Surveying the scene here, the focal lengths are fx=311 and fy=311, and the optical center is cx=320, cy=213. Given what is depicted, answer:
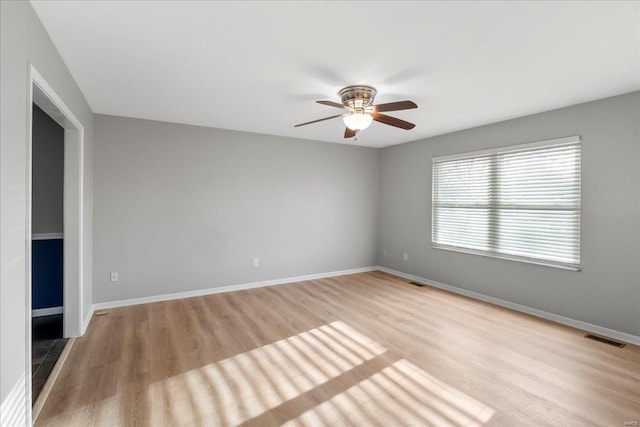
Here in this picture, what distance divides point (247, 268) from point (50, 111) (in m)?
3.12

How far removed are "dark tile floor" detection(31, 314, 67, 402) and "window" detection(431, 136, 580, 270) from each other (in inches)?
192

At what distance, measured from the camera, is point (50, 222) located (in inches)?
145

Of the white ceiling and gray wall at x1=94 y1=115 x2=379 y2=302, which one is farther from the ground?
the white ceiling

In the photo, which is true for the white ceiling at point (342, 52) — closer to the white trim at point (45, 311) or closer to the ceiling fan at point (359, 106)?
the ceiling fan at point (359, 106)

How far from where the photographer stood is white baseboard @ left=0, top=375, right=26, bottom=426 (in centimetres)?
143

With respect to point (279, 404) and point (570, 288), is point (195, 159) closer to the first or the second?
point (279, 404)

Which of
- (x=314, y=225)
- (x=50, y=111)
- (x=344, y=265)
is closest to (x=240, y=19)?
(x=50, y=111)

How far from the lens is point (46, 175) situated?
3662mm

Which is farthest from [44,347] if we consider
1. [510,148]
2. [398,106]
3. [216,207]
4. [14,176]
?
[510,148]

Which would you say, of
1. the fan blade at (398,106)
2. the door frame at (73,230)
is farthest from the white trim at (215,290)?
the fan blade at (398,106)

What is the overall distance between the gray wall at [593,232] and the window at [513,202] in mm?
106

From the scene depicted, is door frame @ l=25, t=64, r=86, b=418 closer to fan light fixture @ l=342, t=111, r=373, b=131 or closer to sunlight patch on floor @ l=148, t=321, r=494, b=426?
sunlight patch on floor @ l=148, t=321, r=494, b=426

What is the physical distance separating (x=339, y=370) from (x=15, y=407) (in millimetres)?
1966

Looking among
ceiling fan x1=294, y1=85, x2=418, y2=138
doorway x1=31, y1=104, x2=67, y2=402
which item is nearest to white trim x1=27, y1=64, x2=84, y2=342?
doorway x1=31, y1=104, x2=67, y2=402
